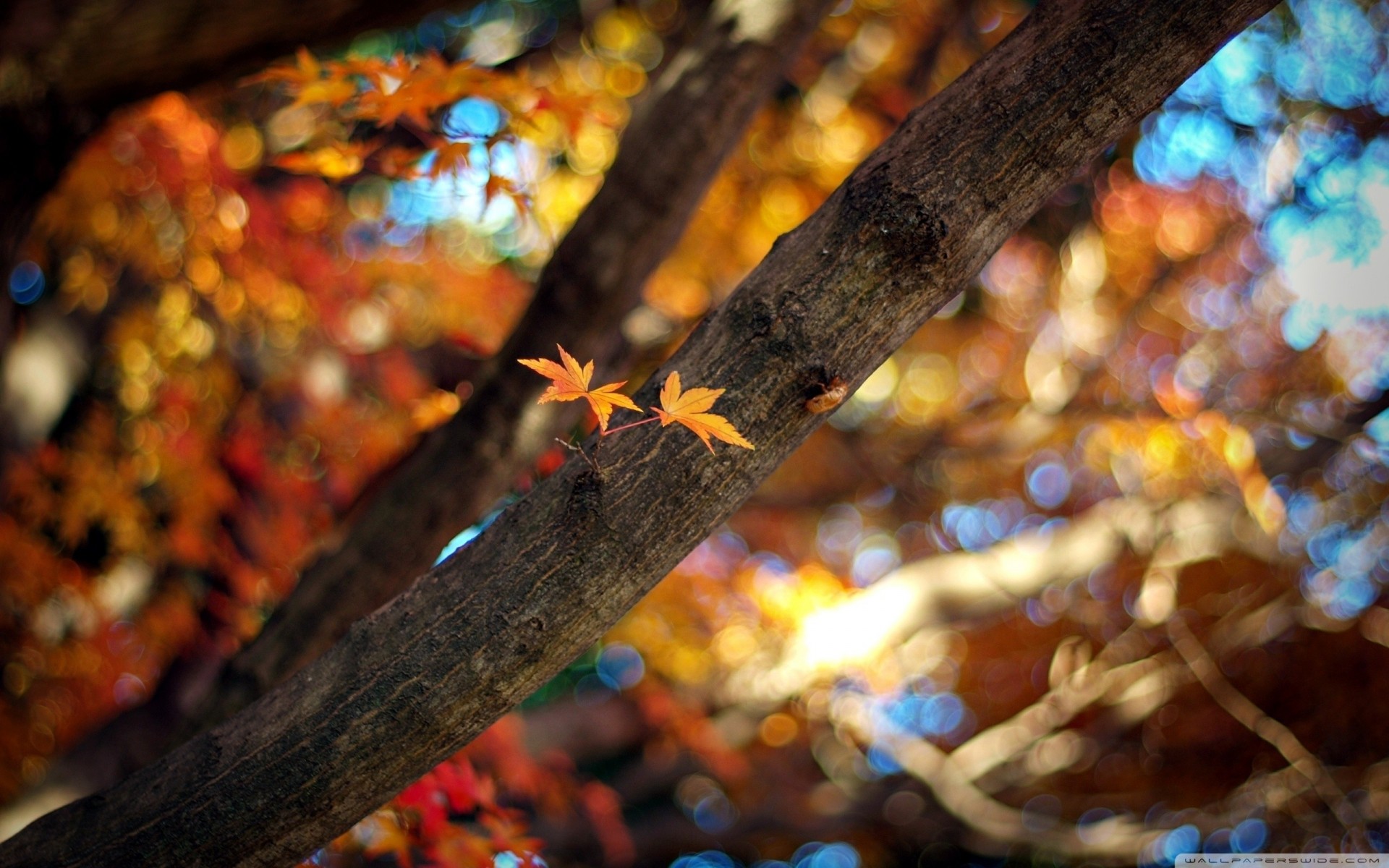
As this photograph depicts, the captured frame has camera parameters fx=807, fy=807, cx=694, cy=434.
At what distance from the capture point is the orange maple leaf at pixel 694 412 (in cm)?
107

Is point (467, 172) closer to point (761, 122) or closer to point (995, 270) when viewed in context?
point (761, 122)

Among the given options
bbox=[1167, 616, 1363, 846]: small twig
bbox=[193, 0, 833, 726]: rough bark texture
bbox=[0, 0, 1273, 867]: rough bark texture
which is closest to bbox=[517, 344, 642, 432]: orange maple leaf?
bbox=[0, 0, 1273, 867]: rough bark texture

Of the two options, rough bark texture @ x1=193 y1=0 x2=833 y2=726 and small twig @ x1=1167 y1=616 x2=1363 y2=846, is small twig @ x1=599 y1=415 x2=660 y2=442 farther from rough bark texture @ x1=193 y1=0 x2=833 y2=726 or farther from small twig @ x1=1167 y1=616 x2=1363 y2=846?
small twig @ x1=1167 y1=616 x2=1363 y2=846

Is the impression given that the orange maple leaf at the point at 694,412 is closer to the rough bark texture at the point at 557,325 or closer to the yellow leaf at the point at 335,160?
the rough bark texture at the point at 557,325

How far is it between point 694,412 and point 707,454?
0.14m

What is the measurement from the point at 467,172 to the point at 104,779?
2205mm

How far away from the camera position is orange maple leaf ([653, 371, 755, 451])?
107 centimetres

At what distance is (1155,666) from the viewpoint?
4863mm

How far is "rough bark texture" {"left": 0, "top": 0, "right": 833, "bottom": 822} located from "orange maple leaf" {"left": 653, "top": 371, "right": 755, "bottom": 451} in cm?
119

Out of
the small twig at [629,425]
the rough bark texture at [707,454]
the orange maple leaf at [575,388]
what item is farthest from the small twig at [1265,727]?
the orange maple leaf at [575,388]

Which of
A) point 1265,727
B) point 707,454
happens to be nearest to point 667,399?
point 707,454

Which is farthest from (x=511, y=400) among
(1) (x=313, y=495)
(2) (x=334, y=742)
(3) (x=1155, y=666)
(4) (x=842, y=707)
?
(3) (x=1155, y=666)

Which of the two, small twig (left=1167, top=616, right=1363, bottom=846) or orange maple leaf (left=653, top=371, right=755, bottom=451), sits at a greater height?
orange maple leaf (left=653, top=371, right=755, bottom=451)

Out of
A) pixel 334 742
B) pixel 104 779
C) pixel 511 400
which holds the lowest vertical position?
pixel 104 779
